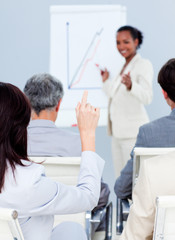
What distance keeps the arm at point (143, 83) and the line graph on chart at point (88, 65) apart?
499mm

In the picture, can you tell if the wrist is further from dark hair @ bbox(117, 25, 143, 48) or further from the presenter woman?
dark hair @ bbox(117, 25, 143, 48)

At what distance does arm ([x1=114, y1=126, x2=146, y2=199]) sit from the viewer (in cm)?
215

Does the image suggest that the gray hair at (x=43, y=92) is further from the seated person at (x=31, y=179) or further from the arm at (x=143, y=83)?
the arm at (x=143, y=83)

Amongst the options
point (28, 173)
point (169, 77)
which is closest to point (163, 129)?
point (169, 77)

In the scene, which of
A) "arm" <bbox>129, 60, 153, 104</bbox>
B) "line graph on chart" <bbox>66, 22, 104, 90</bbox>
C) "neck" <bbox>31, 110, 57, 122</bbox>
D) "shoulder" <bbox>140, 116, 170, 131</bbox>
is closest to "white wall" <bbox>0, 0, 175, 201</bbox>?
"line graph on chart" <bbox>66, 22, 104, 90</bbox>

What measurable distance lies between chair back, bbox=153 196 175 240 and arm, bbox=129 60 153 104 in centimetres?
235

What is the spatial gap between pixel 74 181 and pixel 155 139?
49 centimetres

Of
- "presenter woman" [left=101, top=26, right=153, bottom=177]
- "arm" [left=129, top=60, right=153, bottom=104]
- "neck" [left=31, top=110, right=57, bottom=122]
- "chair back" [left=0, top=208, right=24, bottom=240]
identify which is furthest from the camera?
"presenter woman" [left=101, top=26, right=153, bottom=177]

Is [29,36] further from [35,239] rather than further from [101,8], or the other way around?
[35,239]

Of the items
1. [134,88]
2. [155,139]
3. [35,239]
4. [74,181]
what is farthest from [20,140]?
[134,88]

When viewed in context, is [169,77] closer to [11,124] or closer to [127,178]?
[127,178]

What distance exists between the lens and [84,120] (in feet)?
4.38

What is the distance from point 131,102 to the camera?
12.0 ft

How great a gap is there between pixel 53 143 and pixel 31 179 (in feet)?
2.92
